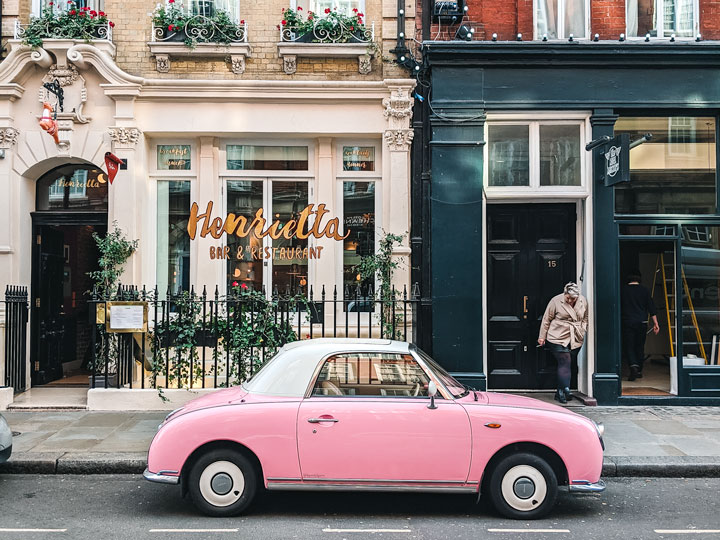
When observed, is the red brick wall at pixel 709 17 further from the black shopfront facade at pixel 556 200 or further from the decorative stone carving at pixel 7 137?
the decorative stone carving at pixel 7 137

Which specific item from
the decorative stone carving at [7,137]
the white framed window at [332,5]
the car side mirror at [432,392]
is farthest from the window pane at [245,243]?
the car side mirror at [432,392]

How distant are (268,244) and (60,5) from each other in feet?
16.8

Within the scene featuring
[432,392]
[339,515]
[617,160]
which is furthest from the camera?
[617,160]

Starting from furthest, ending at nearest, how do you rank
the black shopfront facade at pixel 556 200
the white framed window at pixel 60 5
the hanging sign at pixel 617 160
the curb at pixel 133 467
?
the white framed window at pixel 60 5 < the black shopfront facade at pixel 556 200 < the hanging sign at pixel 617 160 < the curb at pixel 133 467

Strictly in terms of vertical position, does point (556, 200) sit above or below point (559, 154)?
below

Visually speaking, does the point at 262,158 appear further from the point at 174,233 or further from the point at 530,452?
the point at 530,452

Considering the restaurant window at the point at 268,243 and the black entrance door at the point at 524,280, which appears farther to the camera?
the restaurant window at the point at 268,243

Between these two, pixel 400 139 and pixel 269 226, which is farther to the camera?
pixel 269 226

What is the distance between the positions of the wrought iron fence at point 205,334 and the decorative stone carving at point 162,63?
11.5ft

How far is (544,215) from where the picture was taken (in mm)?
11062

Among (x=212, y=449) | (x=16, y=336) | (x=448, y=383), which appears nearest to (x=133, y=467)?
(x=212, y=449)

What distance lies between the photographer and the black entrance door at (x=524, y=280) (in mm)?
10969

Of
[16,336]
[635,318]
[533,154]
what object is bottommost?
[16,336]

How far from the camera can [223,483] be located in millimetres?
5773
